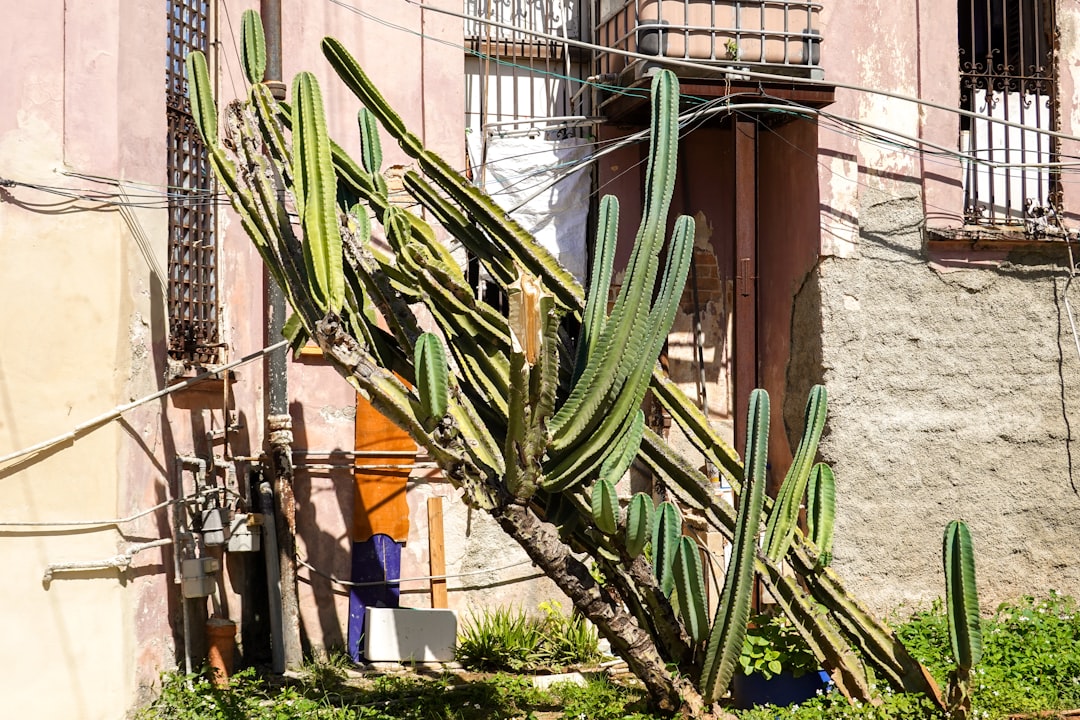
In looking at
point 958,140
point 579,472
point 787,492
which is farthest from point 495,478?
point 958,140

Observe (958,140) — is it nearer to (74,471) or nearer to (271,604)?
(271,604)

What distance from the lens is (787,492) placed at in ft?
19.3

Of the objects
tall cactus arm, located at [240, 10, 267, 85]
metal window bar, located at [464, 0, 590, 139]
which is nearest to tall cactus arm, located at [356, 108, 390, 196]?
tall cactus arm, located at [240, 10, 267, 85]

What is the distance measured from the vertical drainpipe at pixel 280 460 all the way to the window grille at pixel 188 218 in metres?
0.41

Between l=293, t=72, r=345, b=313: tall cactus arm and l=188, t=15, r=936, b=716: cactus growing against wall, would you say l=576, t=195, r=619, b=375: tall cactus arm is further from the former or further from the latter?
l=293, t=72, r=345, b=313: tall cactus arm

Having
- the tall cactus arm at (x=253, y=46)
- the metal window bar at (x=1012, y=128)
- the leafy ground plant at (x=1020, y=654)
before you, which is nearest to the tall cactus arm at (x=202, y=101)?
the tall cactus arm at (x=253, y=46)

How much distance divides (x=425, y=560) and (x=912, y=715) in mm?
3794

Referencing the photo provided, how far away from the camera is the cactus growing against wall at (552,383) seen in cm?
527

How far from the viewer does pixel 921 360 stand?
8898mm

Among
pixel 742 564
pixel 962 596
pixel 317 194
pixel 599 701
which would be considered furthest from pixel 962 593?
pixel 317 194

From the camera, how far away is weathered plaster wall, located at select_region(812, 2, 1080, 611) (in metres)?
8.78

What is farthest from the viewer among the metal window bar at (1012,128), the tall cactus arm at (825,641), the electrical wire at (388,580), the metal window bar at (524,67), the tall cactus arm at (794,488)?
the metal window bar at (1012,128)

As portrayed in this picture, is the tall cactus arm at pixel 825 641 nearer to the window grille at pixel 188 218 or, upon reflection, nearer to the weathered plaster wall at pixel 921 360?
the weathered plaster wall at pixel 921 360

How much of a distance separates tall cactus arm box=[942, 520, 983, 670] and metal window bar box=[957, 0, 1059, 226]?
4504 mm
